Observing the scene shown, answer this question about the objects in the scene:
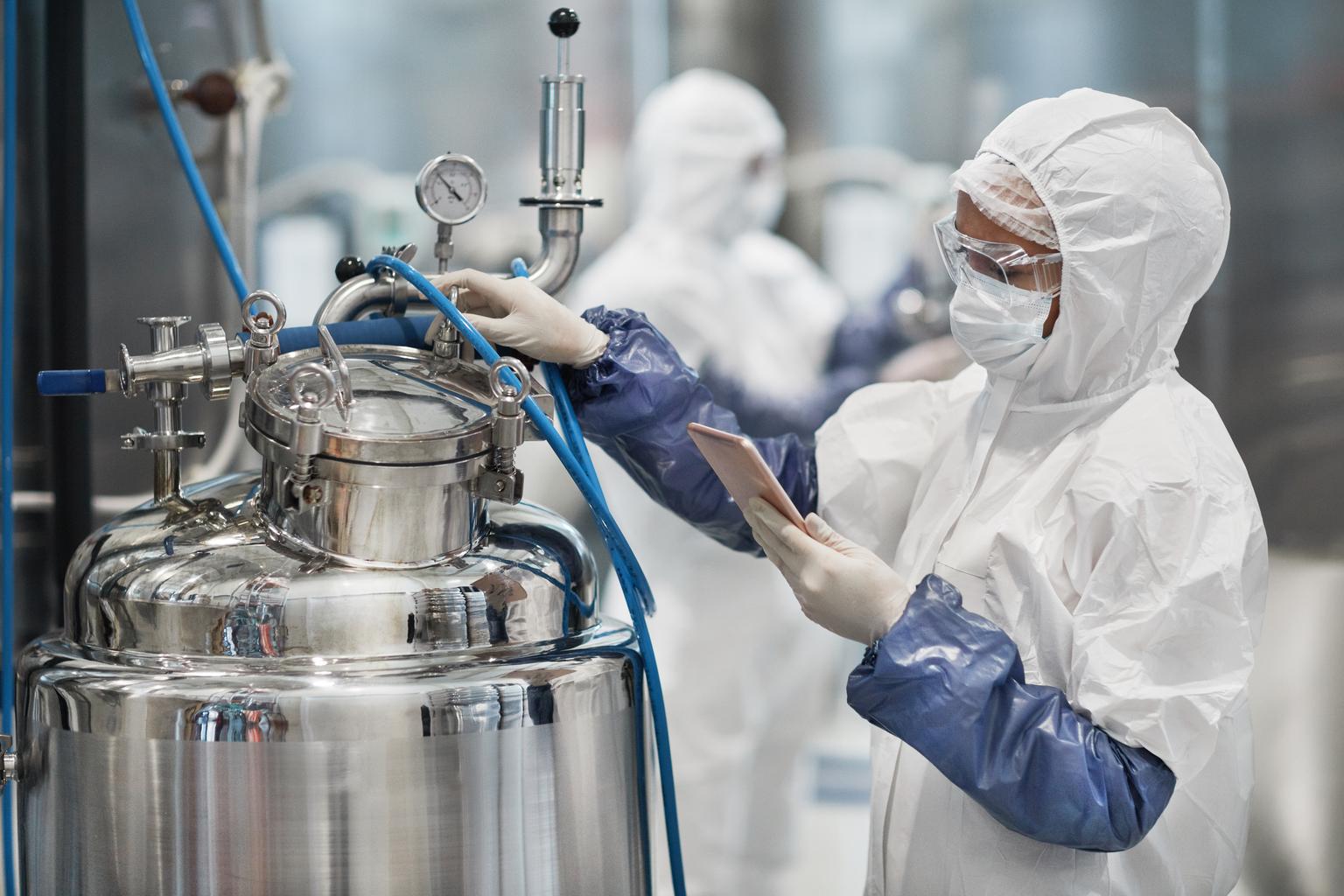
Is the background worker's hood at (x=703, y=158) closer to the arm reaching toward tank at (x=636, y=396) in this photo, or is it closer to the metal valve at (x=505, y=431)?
the arm reaching toward tank at (x=636, y=396)

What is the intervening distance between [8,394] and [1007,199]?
3.39 ft

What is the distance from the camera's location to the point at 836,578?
1.01 m

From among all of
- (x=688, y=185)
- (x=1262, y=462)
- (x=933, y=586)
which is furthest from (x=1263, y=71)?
(x=933, y=586)

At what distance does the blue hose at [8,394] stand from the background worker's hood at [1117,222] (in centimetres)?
103

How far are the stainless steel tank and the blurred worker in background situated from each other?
139cm

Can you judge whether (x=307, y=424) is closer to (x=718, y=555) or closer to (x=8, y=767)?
(x=8, y=767)

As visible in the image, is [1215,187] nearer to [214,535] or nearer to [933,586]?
[933,586]

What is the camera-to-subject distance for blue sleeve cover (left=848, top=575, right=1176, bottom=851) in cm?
94

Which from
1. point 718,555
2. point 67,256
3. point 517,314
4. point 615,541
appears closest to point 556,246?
point 517,314

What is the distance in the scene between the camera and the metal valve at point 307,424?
34.9 inches

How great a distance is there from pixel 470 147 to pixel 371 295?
60.8 inches

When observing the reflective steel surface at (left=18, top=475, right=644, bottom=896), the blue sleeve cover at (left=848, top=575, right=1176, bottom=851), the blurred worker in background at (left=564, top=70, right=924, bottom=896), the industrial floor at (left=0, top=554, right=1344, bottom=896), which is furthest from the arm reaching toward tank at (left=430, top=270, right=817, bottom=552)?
the industrial floor at (left=0, top=554, right=1344, bottom=896)

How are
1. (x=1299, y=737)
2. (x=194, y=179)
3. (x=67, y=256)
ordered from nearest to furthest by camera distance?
(x=194, y=179) → (x=67, y=256) → (x=1299, y=737)

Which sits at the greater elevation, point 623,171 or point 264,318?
point 623,171
